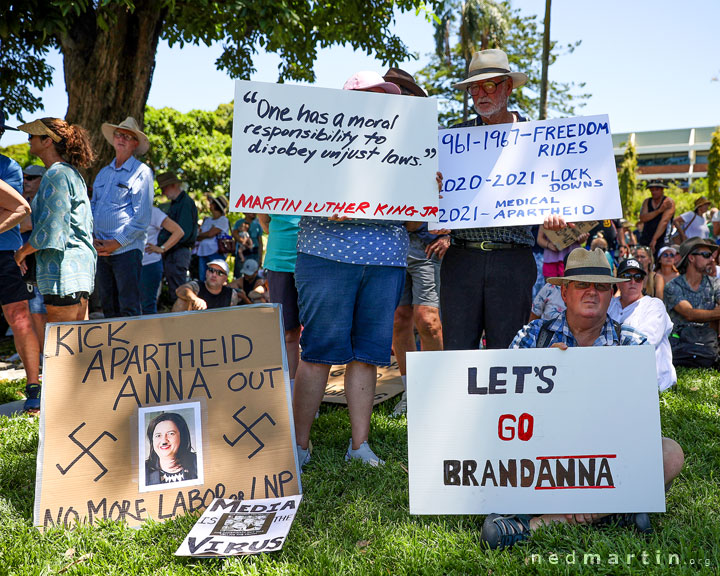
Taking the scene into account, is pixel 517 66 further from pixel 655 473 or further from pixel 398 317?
pixel 655 473

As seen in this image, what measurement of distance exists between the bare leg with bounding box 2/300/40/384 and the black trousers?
9.66 feet

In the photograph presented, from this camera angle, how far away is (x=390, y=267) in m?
3.32

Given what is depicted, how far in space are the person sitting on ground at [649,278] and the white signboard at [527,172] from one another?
14.9 ft

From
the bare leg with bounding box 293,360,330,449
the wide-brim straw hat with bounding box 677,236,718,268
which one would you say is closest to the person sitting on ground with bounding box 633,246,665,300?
the wide-brim straw hat with bounding box 677,236,718,268

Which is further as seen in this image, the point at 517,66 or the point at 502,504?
the point at 517,66

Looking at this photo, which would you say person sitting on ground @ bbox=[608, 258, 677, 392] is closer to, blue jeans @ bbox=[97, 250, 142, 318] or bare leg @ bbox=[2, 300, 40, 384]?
blue jeans @ bbox=[97, 250, 142, 318]

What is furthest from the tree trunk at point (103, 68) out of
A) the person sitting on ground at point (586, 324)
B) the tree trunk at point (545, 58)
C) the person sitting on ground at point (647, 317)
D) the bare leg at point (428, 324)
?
the tree trunk at point (545, 58)

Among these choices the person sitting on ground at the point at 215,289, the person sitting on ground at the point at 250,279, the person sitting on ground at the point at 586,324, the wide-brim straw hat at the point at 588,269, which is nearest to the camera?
the person sitting on ground at the point at 586,324

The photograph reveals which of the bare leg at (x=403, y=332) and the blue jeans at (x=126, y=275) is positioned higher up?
the blue jeans at (x=126, y=275)

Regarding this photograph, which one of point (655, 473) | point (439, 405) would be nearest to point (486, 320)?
point (439, 405)

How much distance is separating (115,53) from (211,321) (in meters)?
6.48

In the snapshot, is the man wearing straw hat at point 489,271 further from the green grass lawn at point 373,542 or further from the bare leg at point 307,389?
the green grass lawn at point 373,542

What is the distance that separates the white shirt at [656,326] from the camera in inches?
197

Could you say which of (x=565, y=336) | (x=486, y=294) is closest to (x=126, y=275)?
(x=486, y=294)
